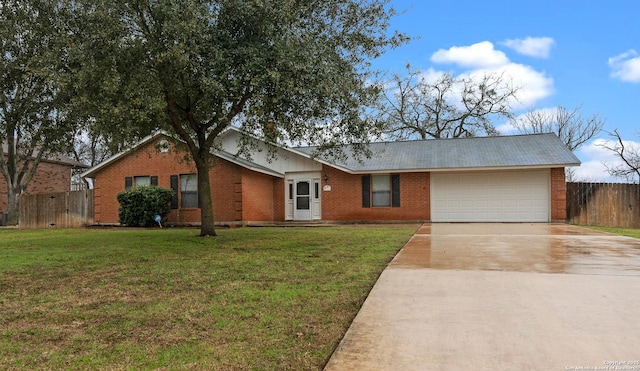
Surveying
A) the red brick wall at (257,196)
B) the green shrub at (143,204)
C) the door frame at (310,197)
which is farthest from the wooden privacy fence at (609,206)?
the green shrub at (143,204)

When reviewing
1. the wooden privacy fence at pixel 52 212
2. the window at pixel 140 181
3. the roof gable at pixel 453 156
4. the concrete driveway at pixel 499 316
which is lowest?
the concrete driveway at pixel 499 316

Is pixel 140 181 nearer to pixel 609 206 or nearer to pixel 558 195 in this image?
pixel 558 195

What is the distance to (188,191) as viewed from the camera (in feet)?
59.3

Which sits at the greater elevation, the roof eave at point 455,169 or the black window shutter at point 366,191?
the roof eave at point 455,169

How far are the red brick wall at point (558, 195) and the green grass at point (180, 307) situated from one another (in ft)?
38.6

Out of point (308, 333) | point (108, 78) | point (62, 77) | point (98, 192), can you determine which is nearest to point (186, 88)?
point (108, 78)

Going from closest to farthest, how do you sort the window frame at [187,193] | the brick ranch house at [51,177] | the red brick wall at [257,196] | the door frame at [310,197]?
the red brick wall at [257,196] → the window frame at [187,193] → the door frame at [310,197] → the brick ranch house at [51,177]

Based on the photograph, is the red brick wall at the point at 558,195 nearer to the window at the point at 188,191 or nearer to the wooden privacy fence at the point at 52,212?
the window at the point at 188,191

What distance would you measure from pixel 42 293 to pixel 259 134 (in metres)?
7.19

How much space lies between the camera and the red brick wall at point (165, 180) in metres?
17.2

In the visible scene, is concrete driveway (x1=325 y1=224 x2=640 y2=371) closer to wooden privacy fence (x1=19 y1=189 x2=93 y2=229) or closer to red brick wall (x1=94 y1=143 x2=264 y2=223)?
red brick wall (x1=94 y1=143 x2=264 y2=223)

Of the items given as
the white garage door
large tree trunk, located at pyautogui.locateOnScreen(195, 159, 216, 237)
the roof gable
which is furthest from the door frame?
large tree trunk, located at pyautogui.locateOnScreen(195, 159, 216, 237)

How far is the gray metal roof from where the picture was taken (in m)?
17.0

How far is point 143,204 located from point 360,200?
882 cm
